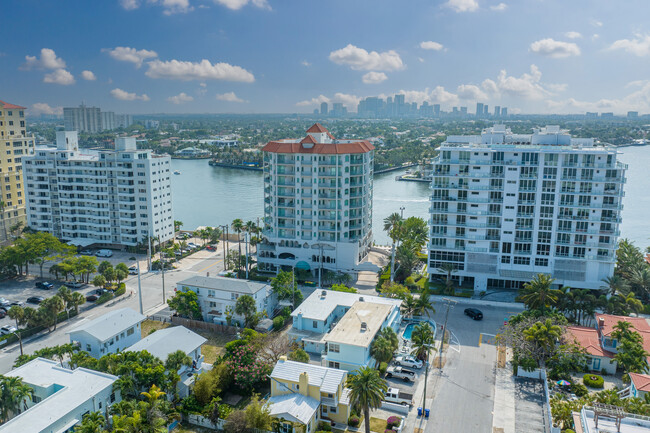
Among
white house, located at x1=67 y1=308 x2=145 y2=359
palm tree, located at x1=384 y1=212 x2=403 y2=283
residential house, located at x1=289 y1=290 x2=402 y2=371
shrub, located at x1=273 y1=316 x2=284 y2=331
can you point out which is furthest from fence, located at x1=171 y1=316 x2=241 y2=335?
palm tree, located at x1=384 y1=212 x2=403 y2=283

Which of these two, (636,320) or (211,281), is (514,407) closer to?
(636,320)

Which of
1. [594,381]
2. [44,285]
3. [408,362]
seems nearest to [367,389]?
[408,362]

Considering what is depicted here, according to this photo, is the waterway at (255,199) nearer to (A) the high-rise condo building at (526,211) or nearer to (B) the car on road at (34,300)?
(A) the high-rise condo building at (526,211)

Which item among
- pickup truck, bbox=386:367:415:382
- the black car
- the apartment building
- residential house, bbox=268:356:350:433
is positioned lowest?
pickup truck, bbox=386:367:415:382

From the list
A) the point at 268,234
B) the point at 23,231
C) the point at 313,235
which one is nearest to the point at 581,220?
the point at 313,235

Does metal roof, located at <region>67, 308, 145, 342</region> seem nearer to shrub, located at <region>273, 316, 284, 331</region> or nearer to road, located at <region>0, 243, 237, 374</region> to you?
road, located at <region>0, 243, 237, 374</region>

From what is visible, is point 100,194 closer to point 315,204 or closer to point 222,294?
point 315,204

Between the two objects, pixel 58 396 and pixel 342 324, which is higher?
pixel 342 324
